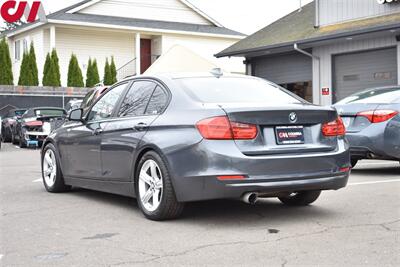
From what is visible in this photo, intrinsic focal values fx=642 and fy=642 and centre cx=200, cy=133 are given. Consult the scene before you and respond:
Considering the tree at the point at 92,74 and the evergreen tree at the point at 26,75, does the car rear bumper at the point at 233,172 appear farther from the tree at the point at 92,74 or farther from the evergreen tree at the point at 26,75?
the tree at the point at 92,74

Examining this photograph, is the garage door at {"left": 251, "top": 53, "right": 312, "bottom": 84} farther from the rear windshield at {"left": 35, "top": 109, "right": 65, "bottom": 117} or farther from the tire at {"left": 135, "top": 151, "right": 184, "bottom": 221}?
the tire at {"left": 135, "top": 151, "right": 184, "bottom": 221}

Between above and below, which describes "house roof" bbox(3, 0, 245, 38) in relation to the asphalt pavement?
above

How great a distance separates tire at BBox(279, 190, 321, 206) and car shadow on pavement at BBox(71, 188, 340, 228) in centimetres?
8

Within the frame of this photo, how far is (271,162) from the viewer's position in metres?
5.80

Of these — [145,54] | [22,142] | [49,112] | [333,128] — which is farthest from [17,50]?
[333,128]

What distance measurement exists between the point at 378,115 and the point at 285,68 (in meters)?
14.5

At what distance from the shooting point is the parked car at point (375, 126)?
9656mm

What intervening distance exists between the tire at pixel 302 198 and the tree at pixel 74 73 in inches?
961

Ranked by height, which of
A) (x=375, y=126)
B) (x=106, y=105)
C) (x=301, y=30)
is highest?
(x=301, y=30)

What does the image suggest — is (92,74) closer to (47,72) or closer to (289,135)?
(47,72)

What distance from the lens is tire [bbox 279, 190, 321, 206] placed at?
22.5ft

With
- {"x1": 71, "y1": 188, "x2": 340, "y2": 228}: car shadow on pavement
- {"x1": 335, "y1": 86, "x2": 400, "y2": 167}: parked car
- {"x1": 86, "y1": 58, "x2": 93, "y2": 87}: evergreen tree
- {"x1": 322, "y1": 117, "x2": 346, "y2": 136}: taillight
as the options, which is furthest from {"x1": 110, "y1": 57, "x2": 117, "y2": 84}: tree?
{"x1": 322, "y1": 117, "x2": 346, "y2": 136}: taillight

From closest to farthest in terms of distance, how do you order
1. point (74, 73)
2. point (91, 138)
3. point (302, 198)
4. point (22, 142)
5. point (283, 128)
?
point (283, 128) → point (302, 198) → point (91, 138) → point (22, 142) → point (74, 73)

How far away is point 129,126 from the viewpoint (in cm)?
674
